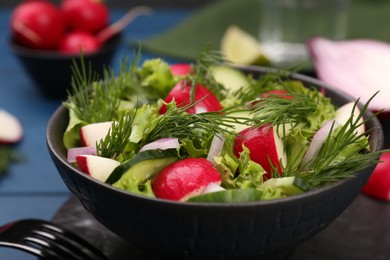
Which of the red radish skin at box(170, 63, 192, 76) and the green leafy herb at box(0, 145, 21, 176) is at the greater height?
the red radish skin at box(170, 63, 192, 76)

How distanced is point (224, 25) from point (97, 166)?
1.27 metres

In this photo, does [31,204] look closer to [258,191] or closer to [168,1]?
[258,191]

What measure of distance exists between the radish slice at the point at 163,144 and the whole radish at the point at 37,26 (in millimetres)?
872

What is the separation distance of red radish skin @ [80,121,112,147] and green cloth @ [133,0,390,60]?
2.90 feet

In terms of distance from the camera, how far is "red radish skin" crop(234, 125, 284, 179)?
31.3 inches

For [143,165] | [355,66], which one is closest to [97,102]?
[143,165]

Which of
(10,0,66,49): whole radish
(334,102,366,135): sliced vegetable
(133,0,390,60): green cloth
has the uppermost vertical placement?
(334,102,366,135): sliced vegetable

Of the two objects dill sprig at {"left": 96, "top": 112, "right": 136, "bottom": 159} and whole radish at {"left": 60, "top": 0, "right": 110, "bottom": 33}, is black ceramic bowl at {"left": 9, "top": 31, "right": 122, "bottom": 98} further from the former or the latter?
dill sprig at {"left": 96, "top": 112, "right": 136, "bottom": 159}

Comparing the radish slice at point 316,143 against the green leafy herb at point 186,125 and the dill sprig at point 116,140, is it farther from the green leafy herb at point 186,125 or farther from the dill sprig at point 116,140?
the dill sprig at point 116,140

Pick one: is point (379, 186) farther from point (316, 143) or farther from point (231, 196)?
point (231, 196)

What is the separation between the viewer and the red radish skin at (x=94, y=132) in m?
0.86

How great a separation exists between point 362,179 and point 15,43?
3.52ft

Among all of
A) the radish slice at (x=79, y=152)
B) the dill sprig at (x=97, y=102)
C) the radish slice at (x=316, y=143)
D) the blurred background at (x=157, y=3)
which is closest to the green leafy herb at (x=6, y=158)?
the dill sprig at (x=97, y=102)

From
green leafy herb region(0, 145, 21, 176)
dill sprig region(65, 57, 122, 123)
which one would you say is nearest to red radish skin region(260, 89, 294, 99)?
dill sprig region(65, 57, 122, 123)
